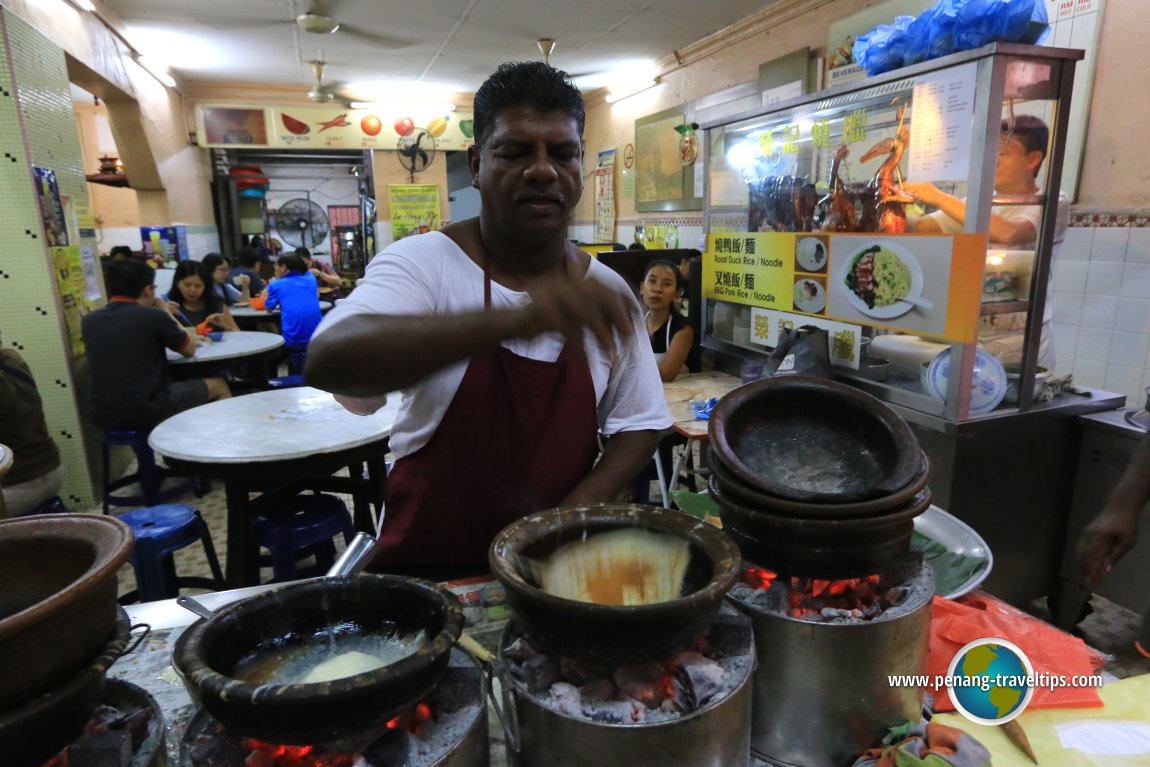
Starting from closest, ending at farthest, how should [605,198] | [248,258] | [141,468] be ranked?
[141,468], [248,258], [605,198]

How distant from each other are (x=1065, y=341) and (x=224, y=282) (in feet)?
25.8

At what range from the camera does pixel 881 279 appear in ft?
9.50

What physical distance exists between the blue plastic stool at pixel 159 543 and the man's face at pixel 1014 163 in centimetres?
352

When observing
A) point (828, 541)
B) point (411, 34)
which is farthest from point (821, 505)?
point (411, 34)

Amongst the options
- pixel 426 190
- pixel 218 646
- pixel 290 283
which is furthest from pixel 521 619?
pixel 426 190

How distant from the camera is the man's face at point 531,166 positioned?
1.32 meters

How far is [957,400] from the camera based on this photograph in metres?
2.60

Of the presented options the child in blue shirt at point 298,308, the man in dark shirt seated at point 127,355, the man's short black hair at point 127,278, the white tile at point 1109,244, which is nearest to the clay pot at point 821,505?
the white tile at point 1109,244

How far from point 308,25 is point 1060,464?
21.2ft

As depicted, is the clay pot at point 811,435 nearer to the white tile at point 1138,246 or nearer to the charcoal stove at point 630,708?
the charcoal stove at point 630,708

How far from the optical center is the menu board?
959 cm

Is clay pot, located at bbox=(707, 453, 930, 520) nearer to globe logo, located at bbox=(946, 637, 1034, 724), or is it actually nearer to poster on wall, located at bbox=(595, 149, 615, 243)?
globe logo, located at bbox=(946, 637, 1034, 724)

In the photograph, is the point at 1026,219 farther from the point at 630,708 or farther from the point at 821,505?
the point at 630,708

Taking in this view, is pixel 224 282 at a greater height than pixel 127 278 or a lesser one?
lesser
